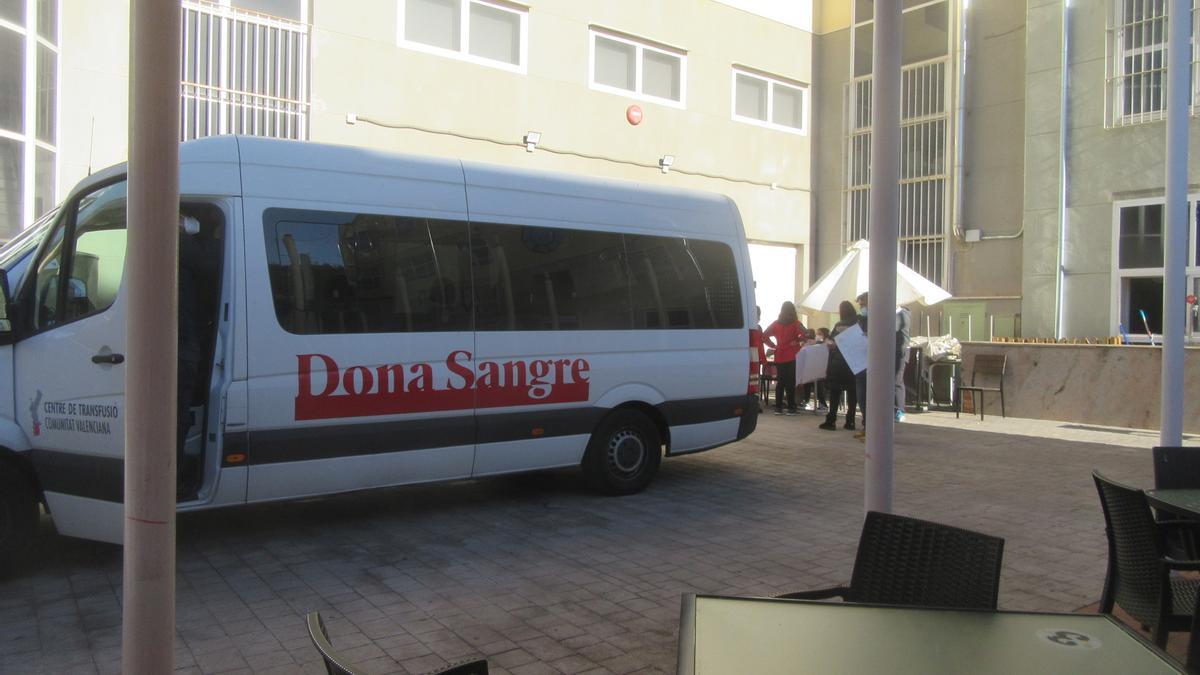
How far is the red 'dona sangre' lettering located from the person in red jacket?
7001mm

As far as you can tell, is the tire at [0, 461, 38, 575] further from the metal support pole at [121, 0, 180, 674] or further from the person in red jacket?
the person in red jacket

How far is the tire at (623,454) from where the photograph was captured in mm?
7336

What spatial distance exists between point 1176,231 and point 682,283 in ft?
12.4

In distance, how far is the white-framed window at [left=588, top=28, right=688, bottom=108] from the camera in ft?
51.3

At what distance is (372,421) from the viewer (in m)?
6.06

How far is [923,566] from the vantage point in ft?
10.1

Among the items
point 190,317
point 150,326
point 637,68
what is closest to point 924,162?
point 637,68

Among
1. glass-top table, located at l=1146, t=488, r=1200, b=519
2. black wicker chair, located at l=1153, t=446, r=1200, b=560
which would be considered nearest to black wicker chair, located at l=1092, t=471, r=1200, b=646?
glass-top table, located at l=1146, t=488, r=1200, b=519

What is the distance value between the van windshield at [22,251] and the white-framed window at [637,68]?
10849 millimetres

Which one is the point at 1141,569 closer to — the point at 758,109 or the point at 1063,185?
the point at 1063,185

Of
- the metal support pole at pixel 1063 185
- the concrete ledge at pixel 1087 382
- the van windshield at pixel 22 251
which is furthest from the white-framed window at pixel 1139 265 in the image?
the van windshield at pixel 22 251

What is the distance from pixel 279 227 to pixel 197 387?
1165 mm

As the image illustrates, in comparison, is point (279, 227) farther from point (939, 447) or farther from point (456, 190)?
point (939, 447)

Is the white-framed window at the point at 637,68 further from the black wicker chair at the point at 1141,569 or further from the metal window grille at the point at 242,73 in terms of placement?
the black wicker chair at the point at 1141,569
